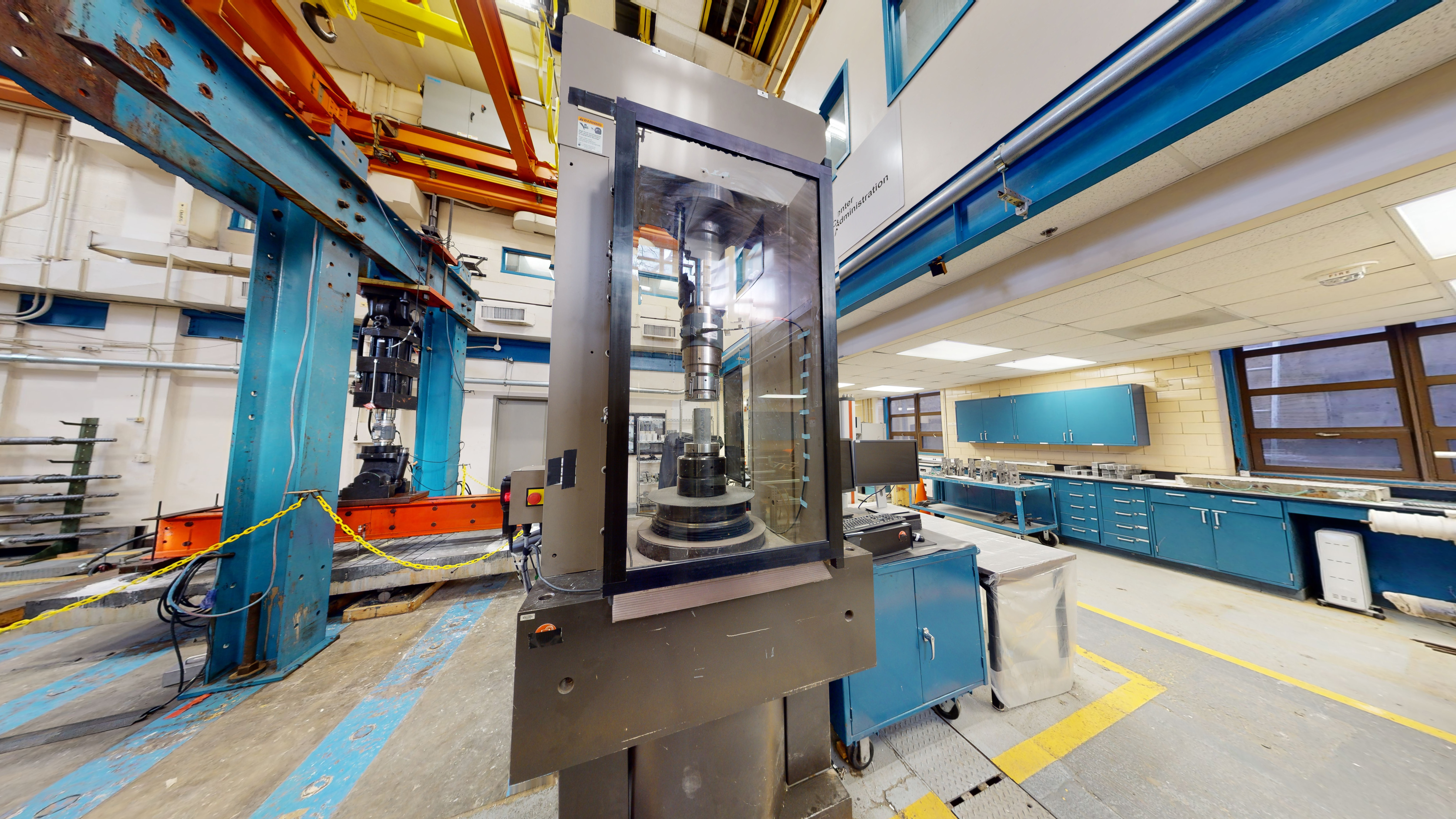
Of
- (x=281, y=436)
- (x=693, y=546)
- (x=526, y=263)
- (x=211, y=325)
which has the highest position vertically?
(x=526, y=263)

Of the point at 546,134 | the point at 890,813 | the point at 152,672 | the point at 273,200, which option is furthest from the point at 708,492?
the point at 546,134

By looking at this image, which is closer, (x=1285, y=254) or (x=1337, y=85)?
(x=1337, y=85)

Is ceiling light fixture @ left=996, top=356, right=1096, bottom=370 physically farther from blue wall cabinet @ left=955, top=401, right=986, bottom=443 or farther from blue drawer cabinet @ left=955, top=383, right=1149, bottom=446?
blue wall cabinet @ left=955, top=401, right=986, bottom=443

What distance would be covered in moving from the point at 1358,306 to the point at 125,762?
676 cm

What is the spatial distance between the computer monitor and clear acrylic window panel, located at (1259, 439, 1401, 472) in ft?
14.5

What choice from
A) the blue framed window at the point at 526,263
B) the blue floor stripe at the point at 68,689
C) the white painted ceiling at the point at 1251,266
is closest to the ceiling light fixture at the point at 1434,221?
the white painted ceiling at the point at 1251,266

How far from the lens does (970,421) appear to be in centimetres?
570

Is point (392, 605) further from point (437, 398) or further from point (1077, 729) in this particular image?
point (1077, 729)

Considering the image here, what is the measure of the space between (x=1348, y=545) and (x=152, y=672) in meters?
7.85

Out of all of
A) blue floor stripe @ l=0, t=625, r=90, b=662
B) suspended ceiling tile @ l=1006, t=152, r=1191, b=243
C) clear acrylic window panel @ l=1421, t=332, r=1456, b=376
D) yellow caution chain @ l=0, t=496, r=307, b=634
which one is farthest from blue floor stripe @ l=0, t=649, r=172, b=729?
clear acrylic window panel @ l=1421, t=332, r=1456, b=376

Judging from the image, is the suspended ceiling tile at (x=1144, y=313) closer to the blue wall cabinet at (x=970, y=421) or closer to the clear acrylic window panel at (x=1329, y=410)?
the clear acrylic window panel at (x=1329, y=410)

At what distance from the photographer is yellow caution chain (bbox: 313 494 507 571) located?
2.16 m

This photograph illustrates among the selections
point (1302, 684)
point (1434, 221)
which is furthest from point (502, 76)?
point (1302, 684)

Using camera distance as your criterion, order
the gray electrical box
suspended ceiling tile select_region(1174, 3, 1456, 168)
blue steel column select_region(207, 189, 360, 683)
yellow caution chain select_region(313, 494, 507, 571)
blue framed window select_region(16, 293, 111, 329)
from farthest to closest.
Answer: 1. the gray electrical box
2. blue framed window select_region(16, 293, 111, 329)
3. yellow caution chain select_region(313, 494, 507, 571)
4. blue steel column select_region(207, 189, 360, 683)
5. suspended ceiling tile select_region(1174, 3, 1456, 168)
